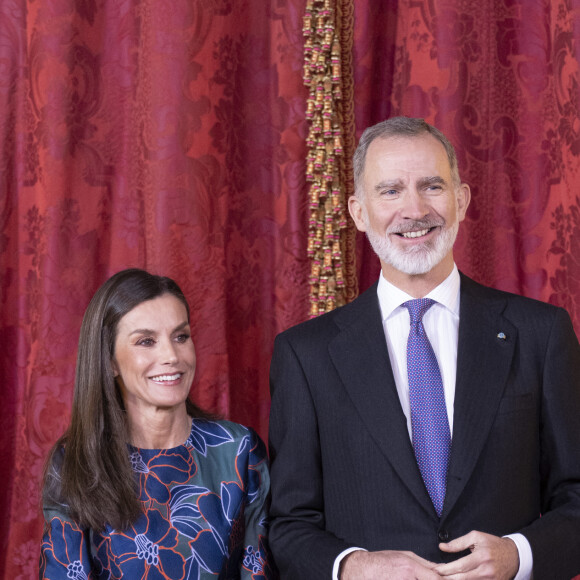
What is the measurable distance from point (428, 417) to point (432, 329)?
0.19 metres

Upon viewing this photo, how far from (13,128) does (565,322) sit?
5.25 feet

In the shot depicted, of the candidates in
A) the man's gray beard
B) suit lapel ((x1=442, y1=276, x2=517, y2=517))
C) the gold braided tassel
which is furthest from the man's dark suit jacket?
the gold braided tassel

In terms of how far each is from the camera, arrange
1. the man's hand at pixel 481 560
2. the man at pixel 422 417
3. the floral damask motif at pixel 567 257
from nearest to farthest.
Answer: the man's hand at pixel 481 560 < the man at pixel 422 417 < the floral damask motif at pixel 567 257

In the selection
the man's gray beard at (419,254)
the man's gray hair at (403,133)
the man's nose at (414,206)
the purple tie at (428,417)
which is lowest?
the purple tie at (428,417)

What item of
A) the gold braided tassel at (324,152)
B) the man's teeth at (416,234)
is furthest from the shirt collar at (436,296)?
the gold braided tassel at (324,152)

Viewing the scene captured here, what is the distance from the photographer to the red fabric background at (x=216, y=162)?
2.21 meters

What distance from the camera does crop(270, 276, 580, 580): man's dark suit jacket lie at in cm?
152

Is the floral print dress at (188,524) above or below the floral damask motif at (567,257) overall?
below

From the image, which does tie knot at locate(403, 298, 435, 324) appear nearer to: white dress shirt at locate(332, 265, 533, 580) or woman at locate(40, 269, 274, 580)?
white dress shirt at locate(332, 265, 533, 580)

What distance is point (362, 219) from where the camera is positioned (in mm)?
1756

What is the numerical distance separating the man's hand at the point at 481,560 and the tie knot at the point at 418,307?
1.42ft

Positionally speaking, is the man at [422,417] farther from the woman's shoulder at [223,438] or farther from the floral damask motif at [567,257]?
the floral damask motif at [567,257]

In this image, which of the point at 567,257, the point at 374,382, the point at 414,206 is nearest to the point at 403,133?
the point at 414,206

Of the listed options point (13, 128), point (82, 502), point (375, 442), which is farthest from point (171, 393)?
point (13, 128)
